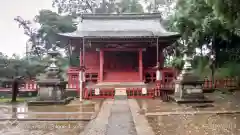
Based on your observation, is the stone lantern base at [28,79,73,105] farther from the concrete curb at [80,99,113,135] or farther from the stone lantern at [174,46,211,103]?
the stone lantern at [174,46,211,103]

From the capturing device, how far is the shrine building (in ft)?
78.2

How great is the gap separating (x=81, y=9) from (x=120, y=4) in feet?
22.5

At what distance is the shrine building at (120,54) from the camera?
2383 centimetres

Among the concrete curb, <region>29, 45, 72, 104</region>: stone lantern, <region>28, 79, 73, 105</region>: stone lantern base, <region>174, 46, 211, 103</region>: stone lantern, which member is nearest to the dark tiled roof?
<region>29, 45, 72, 104</region>: stone lantern

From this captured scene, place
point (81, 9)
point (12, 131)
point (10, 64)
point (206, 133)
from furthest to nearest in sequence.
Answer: point (81, 9) → point (10, 64) → point (12, 131) → point (206, 133)

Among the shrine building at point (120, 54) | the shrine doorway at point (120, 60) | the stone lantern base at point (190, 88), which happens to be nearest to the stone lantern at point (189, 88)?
the stone lantern base at point (190, 88)

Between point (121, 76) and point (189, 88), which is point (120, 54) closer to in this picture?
point (121, 76)

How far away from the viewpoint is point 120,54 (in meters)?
27.1

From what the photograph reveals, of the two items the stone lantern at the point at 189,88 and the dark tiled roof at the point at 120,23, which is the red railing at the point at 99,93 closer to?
the stone lantern at the point at 189,88

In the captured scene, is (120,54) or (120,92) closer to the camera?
(120,92)

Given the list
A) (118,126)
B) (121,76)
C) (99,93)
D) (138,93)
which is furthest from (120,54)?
(118,126)

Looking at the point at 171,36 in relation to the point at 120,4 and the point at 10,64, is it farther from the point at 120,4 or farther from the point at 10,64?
the point at 120,4

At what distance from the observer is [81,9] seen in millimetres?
48812

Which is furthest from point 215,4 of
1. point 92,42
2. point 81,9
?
point 81,9
